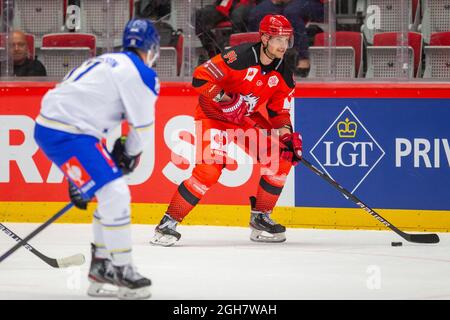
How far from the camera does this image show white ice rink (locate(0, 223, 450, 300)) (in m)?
5.34

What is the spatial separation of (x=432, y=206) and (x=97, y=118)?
3.30m

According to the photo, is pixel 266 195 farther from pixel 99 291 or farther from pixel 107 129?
pixel 107 129

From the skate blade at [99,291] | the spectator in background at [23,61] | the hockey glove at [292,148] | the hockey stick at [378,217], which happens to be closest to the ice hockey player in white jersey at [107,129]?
the skate blade at [99,291]

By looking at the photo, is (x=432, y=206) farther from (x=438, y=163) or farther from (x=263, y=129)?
(x=263, y=129)

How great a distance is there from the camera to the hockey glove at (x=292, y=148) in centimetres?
698

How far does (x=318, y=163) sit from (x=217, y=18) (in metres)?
1.26

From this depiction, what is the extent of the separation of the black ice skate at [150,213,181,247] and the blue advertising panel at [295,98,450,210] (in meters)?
1.15

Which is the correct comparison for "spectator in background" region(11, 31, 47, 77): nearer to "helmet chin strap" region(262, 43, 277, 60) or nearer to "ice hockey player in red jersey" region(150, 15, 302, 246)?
"ice hockey player in red jersey" region(150, 15, 302, 246)

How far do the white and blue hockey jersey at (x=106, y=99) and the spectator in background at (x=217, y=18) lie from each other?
2.92 metres

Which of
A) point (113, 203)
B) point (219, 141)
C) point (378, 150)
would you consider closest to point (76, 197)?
point (113, 203)

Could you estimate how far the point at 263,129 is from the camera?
7.21 meters

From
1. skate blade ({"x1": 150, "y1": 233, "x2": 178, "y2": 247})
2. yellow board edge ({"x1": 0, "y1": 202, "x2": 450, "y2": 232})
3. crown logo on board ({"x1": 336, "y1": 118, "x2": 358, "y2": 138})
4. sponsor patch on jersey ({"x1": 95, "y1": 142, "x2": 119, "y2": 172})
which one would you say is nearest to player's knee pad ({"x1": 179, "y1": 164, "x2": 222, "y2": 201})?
skate blade ({"x1": 150, "y1": 233, "x2": 178, "y2": 247})

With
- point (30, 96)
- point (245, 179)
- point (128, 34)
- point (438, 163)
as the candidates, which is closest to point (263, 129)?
point (245, 179)

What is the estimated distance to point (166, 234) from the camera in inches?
274
